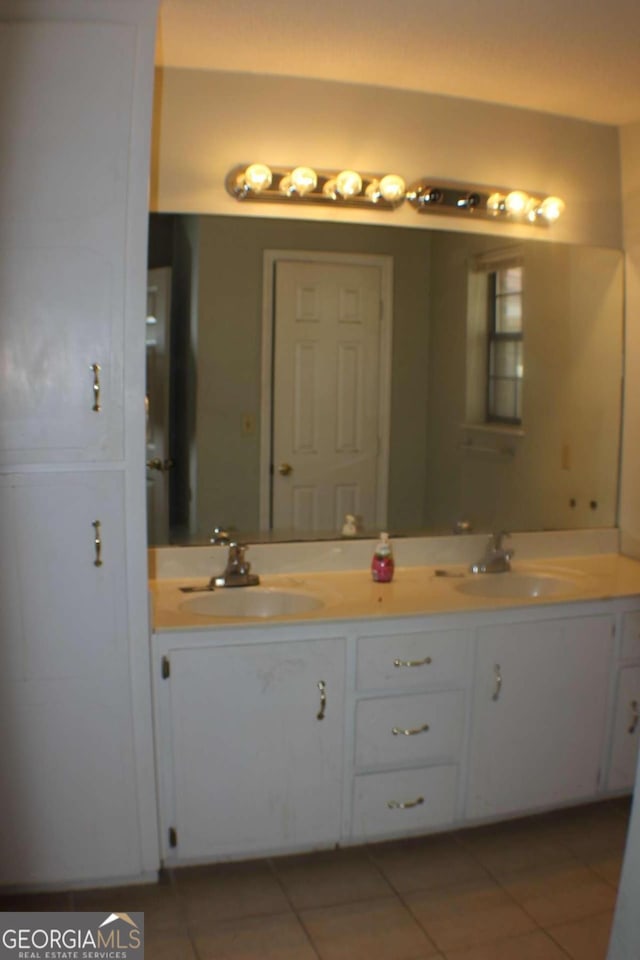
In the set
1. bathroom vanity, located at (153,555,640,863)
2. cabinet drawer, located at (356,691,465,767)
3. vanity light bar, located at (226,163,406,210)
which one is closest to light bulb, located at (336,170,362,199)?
vanity light bar, located at (226,163,406,210)

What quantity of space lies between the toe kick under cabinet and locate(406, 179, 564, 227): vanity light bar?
4.42 ft

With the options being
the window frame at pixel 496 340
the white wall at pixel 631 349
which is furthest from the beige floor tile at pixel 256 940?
the white wall at pixel 631 349

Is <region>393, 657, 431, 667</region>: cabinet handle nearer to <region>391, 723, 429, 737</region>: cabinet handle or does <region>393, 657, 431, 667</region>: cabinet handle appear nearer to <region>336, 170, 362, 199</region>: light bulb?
<region>391, 723, 429, 737</region>: cabinet handle

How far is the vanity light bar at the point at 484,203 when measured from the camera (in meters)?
2.91

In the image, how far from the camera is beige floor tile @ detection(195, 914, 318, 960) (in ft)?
7.16

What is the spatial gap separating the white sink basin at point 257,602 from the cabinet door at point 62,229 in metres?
0.68

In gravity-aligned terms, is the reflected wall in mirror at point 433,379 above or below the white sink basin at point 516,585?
above

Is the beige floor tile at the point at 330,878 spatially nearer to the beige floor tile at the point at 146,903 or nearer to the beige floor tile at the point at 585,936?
the beige floor tile at the point at 146,903

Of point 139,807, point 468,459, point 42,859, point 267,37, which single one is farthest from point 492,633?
point 267,37

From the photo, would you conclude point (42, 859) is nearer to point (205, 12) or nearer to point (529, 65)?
point (205, 12)

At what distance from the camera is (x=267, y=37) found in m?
2.41

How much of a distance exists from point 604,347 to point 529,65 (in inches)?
43.2

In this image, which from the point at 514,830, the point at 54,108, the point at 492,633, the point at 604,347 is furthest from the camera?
the point at 604,347

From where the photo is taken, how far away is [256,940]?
224cm
